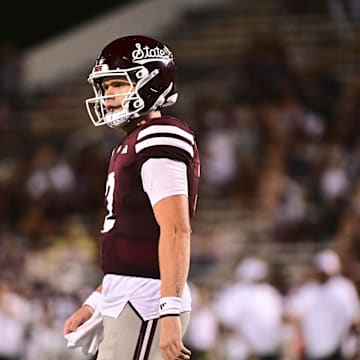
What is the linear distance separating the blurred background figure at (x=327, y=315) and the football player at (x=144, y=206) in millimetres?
5278

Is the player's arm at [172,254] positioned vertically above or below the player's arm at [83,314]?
above

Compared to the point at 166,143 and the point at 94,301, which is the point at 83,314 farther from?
the point at 166,143

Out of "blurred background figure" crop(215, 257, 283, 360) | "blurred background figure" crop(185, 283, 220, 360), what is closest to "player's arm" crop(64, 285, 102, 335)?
"blurred background figure" crop(215, 257, 283, 360)

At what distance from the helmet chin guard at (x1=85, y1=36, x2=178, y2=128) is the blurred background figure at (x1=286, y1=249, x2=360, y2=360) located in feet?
17.5

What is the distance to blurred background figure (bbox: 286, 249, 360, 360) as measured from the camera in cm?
953

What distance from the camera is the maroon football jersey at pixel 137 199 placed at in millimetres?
4152

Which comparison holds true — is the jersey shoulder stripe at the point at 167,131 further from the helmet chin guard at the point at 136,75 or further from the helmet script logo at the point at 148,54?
the helmet script logo at the point at 148,54

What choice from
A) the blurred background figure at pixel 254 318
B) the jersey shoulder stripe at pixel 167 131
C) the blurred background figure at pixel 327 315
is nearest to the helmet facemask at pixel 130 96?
the jersey shoulder stripe at pixel 167 131

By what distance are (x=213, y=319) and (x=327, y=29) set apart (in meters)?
6.16

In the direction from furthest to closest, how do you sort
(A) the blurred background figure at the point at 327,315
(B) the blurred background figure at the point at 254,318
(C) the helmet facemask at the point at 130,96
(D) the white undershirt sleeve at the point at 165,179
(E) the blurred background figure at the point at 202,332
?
(E) the blurred background figure at the point at 202,332, (B) the blurred background figure at the point at 254,318, (A) the blurred background figure at the point at 327,315, (C) the helmet facemask at the point at 130,96, (D) the white undershirt sleeve at the point at 165,179

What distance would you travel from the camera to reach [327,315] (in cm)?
961

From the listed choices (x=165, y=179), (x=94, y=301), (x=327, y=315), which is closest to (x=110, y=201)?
(x=165, y=179)

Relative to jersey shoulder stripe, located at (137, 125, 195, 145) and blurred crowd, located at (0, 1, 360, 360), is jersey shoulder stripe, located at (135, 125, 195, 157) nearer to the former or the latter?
jersey shoulder stripe, located at (137, 125, 195, 145)

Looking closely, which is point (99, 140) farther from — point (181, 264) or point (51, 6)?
point (181, 264)
